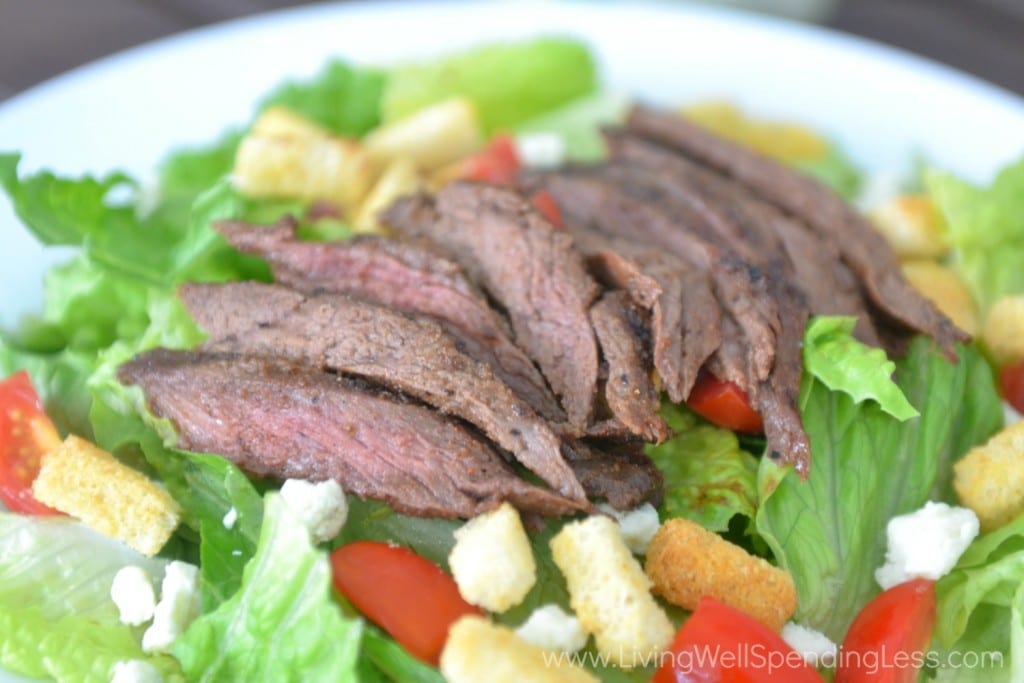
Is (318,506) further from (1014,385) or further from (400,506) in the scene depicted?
(1014,385)

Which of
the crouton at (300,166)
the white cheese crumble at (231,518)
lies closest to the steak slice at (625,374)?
the white cheese crumble at (231,518)

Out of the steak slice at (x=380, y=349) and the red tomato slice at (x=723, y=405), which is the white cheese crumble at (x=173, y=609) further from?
the red tomato slice at (x=723, y=405)

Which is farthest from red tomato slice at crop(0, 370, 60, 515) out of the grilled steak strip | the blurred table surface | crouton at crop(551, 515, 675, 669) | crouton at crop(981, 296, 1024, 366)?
crouton at crop(981, 296, 1024, 366)

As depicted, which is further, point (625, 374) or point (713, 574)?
point (625, 374)

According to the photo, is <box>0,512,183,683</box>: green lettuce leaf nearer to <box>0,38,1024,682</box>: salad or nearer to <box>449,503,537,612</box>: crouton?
<box>0,38,1024,682</box>: salad

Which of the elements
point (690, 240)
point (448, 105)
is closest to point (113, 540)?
point (690, 240)

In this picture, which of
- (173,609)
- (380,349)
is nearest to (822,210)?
(380,349)
